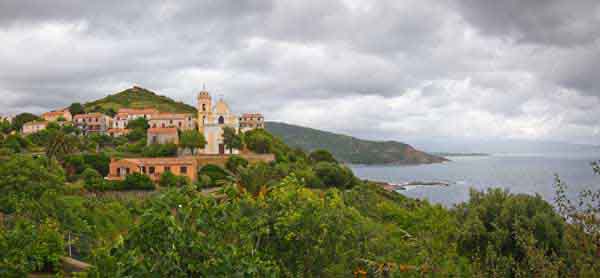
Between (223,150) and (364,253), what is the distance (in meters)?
53.5

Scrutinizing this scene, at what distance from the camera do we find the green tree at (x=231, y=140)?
5900cm

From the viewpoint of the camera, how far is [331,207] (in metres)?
7.35

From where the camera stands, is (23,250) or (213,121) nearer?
(23,250)

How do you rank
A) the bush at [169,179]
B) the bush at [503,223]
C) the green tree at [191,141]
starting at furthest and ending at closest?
the green tree at [191,141] → the bush at [169,179] → the bush at [503,223]

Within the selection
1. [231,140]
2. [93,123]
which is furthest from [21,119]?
[231,140]

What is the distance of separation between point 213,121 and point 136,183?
78.9 ft

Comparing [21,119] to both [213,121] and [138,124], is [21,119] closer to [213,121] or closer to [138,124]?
[138,124]


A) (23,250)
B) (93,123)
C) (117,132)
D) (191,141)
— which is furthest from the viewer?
(93,123)

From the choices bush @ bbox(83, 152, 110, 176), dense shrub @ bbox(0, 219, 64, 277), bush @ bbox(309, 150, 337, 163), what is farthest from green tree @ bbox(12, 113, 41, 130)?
dense shrub @ bbox(0, 219, 64, 277)

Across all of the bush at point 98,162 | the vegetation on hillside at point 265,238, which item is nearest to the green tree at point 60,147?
the bush at point 98,162

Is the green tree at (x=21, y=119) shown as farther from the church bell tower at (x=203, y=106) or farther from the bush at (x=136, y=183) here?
the bush at (x=136, y=183)

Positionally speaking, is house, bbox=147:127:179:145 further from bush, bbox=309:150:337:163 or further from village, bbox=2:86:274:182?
bush, bbox=309:150:337:163

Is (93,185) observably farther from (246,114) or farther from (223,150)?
(246,114)

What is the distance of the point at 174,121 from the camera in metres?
72.4
